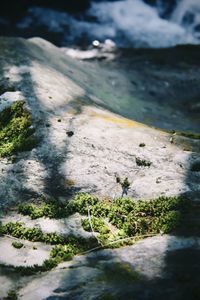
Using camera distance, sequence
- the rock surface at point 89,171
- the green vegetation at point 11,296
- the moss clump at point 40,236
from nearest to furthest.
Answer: the green vegetation at point 11,296 < the rock surface at point 89,171 < the moss clump at point 40,236

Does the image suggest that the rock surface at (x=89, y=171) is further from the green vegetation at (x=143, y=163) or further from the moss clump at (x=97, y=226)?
the moss clump at (x=97, y=226)

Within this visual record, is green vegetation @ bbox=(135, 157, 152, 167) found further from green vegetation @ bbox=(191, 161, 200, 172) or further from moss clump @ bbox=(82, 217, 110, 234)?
moss clump @ bbox=(82, 217, 110, 234)

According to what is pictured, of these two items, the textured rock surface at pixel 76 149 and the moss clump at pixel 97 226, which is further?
the textured rock surface at pixel 76 149

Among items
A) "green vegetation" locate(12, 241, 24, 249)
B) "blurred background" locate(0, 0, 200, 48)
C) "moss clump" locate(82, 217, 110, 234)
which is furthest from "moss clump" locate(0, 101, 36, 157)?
"blurred background" locate(0, 0, 200, 48)

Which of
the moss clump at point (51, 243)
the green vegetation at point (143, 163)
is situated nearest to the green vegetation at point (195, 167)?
the green vegetation at point (143, 163)

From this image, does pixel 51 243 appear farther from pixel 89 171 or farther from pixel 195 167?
pixel 195 167

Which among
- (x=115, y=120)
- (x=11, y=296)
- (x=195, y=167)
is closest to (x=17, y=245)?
(x=11, y=296)
